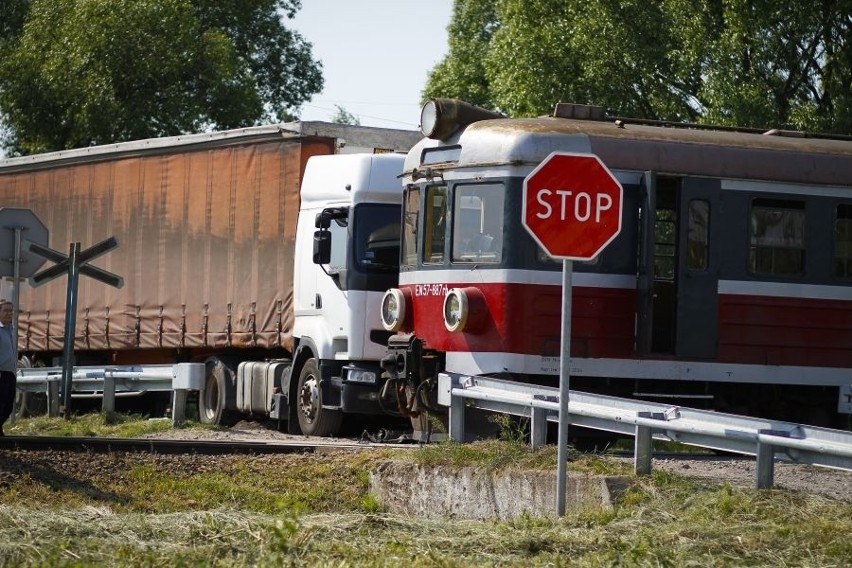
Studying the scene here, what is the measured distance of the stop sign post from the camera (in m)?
11.0

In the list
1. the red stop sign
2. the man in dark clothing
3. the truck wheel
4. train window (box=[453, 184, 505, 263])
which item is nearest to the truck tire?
the truck wheel

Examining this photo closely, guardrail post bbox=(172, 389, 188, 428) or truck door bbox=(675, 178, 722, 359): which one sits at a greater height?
truck door bbox=(675, 178, 722, 359)

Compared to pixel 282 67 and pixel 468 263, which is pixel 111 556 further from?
pixel 282 67

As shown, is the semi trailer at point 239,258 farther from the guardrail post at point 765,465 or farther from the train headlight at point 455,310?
the guardrail post at point 765,465

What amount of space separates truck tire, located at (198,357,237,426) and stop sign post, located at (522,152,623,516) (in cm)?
1229

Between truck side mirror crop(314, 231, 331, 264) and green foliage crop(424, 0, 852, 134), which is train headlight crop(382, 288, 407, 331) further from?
green foliage crop(424, 0, 852, 134)

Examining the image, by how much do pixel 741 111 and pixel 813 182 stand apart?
13.9m

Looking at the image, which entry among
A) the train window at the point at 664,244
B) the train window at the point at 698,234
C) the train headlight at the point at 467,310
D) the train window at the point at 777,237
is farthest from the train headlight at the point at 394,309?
the train window at the point at 777,237

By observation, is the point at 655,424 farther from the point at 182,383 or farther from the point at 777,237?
the point at 182,383

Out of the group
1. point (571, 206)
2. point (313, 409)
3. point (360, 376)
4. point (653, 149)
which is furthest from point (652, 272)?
point (313, 409)

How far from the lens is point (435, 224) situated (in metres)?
16.9

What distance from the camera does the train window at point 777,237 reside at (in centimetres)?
1652

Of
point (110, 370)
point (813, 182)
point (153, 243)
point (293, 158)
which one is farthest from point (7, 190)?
point (813, 182)

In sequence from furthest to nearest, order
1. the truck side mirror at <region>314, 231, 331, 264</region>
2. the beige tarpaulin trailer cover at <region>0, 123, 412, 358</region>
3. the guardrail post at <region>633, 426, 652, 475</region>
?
the beige tarpaulin trailer cover at <region>0, 123, 412, 358</region>, the truck side mirror at <region>314, 231, 331, 264</region>, the guardrail post at <region>633, 426, 652, 475</region>
